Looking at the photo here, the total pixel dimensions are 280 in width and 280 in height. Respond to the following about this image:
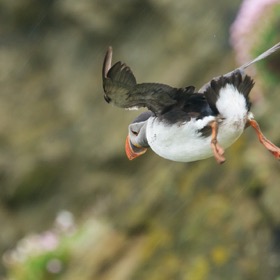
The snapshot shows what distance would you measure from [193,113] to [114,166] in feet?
21.6

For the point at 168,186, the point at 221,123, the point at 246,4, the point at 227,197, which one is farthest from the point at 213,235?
the point at 221,123

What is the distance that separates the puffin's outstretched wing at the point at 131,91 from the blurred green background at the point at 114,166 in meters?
2.68

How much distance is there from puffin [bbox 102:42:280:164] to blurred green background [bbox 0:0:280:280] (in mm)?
2644

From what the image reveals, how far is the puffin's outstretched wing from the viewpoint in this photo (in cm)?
216

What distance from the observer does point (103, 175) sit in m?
9.03

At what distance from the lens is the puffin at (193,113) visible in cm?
232

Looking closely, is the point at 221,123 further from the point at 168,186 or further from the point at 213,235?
the point at 168,186

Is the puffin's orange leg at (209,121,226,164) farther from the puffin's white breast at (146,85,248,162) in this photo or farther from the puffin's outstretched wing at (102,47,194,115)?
the puffin's outstretched wing at (102,47,194,115)

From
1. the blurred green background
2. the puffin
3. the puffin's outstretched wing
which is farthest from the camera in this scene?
the blurred green background

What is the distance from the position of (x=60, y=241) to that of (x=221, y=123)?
4.22m

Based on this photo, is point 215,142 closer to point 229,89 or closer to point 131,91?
point 229,89

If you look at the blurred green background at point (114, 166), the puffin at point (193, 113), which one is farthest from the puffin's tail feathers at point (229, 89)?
the blurred green background at point (114, 166)

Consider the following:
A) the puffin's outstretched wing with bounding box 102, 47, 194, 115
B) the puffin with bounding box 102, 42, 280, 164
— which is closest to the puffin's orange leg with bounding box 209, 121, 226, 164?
the puffin with bounding box 102, 42, 280, 164

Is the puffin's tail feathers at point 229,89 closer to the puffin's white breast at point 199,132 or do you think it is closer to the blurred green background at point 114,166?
the puffin's white breast at point 199,132
